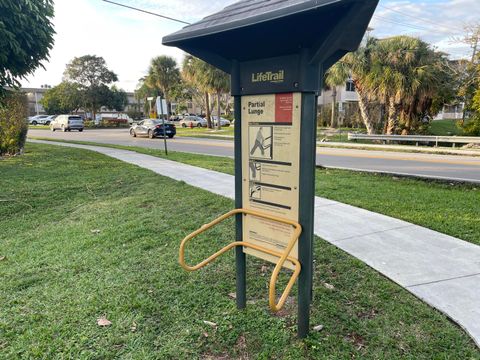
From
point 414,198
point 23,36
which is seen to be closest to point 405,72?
point 414,198

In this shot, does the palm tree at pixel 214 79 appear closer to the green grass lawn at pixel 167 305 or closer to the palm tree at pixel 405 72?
the palm tree at pixel 405 72

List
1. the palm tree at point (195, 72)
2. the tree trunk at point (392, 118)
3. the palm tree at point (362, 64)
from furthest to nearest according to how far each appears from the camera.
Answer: the palm tree at point (195, 72), the tree trunk at point (392, 118), the palm tree at point (362, 64)

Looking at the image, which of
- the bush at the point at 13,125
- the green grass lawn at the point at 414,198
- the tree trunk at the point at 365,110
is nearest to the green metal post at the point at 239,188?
the green grass lawn at the point at 414,198

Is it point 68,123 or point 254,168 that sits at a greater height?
point 254,168

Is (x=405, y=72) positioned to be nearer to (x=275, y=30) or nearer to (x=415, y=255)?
(x=415, y=255)

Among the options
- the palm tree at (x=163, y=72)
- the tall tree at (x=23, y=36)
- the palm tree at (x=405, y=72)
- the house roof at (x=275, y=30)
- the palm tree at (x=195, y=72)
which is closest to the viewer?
the house roof at (x=275, y=30)

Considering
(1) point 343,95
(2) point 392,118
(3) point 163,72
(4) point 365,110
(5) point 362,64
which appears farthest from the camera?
(3) point 163,72

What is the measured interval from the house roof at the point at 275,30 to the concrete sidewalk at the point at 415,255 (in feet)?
7.39

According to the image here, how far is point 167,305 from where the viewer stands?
334 cm

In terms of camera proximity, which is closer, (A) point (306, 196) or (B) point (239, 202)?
(A) point (306, 196)

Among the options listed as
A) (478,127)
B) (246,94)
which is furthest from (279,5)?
(478,127)

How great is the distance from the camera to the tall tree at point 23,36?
8.98 m

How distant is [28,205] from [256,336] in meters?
5.77

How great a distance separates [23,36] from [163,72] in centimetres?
3802
